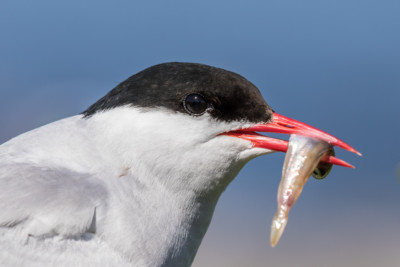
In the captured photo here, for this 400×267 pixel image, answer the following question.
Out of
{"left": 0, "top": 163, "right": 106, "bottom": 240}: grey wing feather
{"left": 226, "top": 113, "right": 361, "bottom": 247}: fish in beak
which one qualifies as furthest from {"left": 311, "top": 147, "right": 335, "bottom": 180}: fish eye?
{"left": 0, "top": 163, "right": 106, "bottom": 240}: grey wing feather

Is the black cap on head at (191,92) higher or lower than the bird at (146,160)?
higher

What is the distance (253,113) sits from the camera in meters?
3.67

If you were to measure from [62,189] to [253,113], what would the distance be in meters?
1.05

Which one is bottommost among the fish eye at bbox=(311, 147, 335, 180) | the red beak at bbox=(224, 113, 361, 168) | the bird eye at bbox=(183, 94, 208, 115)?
the fish eye at bbox=(311, 147, 335, 180)

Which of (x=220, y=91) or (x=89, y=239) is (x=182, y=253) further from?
(x=220, y=91)

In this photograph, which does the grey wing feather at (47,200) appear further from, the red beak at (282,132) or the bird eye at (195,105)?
the red beak at (282,132)

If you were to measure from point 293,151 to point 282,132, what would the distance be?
8.2 inches

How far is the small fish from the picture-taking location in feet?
11.0

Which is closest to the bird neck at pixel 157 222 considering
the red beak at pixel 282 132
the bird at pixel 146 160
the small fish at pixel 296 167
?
the bird at pixel 146 160

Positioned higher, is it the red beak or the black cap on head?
the black cap on head

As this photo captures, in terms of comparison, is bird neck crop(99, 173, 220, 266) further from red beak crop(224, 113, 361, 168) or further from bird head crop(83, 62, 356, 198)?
red beak crop(224, 113, 361, 168)

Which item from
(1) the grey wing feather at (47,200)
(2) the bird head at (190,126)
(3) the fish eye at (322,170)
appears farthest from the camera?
(3) the fish eye at (322,170)

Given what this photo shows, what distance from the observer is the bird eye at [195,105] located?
358cm

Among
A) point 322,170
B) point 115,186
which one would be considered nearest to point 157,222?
point 115,186
